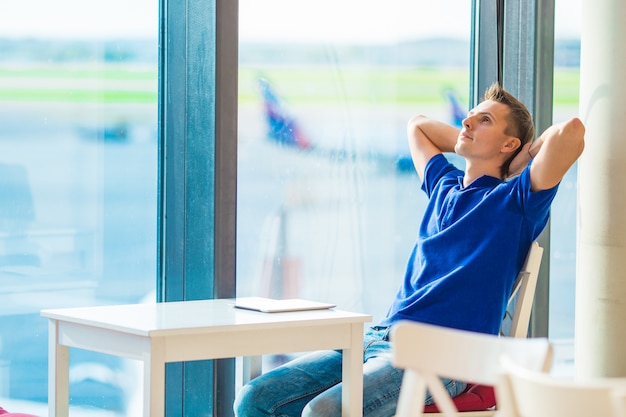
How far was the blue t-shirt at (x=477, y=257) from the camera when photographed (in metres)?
2.84

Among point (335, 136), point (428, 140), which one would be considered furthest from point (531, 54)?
point (335, 136)

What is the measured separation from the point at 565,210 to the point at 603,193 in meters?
0.78

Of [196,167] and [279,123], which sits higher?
[279,123]

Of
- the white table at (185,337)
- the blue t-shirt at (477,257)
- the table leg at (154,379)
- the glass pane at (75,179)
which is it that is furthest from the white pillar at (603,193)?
the table leg at (154,379)

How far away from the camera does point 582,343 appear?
329 centimetres

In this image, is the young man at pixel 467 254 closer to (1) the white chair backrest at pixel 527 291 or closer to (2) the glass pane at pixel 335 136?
(1) the white chair backrest at pixel 527 291

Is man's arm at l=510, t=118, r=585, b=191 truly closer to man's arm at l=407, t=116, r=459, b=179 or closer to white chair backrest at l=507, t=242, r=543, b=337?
white chair backrest at l=507, t=242, r=543, b=337

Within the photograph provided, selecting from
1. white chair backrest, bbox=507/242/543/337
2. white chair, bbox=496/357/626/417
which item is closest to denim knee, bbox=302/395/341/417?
white chair backrest, bbox=507/242/543/337

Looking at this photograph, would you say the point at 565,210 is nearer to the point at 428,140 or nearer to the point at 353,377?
the point at 428,140

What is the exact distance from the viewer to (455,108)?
378 cm

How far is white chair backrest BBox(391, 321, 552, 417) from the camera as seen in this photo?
1.72m

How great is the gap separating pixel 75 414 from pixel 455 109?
1.72 m

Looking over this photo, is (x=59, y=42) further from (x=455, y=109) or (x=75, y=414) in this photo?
(x=455, y=109)

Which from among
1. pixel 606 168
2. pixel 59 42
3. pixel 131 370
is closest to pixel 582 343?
pixel 606 168
